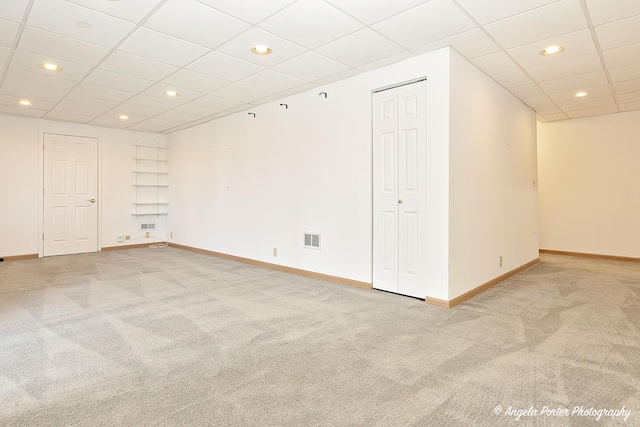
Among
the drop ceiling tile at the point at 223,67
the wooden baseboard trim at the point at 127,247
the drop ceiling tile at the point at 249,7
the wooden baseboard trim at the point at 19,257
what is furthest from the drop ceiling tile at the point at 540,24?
the wooden baseboard trim at the point at 19,257

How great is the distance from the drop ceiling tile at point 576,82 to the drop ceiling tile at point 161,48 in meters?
4.37

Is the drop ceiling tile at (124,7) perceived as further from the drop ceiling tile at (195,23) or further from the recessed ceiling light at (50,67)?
the recessed ceiling light at (50,67)

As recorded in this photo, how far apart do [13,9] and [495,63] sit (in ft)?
15.0

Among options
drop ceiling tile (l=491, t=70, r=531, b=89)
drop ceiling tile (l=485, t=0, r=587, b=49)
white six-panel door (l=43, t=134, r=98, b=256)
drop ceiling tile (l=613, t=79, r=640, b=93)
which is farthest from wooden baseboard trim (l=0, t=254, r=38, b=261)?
drop ceiling tile (l=613, t=79, r=640, b=93)

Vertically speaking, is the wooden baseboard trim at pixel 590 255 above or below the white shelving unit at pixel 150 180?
below

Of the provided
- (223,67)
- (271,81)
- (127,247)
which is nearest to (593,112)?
(271,81)

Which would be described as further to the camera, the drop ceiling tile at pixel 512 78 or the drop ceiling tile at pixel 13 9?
the drop ceiling tile at pixel 512 78

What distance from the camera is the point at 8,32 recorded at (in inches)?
122

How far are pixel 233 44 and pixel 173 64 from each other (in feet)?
3.13

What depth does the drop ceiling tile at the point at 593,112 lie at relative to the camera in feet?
19.3

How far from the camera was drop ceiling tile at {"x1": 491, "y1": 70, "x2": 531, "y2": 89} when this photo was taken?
419 cm

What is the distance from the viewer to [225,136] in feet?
21.0

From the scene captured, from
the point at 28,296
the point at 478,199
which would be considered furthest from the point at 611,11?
the point at 28,296

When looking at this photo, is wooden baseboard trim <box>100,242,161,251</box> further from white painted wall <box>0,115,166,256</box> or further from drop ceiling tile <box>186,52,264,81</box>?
drop ceiling tile <box>186,52,264,81</box>
